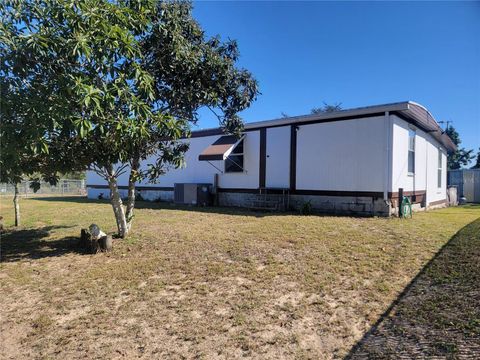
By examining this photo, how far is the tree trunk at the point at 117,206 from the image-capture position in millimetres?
7266

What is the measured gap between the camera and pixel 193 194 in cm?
1614

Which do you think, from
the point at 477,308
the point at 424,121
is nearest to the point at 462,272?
the point at 477,308

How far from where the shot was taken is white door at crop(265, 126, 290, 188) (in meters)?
13.6

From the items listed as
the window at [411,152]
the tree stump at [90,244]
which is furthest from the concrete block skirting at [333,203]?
the tree stump at [90,244]

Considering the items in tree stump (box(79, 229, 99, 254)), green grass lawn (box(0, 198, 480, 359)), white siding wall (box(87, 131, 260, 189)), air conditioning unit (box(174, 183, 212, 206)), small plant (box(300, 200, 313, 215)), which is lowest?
green grass lawn (box(0, 198, 480, 359))

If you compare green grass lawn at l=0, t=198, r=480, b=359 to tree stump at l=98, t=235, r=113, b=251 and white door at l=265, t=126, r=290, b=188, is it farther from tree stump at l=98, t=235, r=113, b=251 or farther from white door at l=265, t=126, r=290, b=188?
white door at l=265, t=126, r=290, b=188

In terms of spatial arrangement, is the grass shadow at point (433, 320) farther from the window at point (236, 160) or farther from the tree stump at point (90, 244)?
the window at point (236, 160)

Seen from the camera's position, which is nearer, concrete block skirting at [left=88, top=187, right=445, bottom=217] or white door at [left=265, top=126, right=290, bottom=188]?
concrete block skirting at [left=88, top=187, right=445, bottom=217]

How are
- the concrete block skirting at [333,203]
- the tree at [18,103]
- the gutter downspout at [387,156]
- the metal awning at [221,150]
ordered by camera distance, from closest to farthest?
the tree at [18,103] < the gutter downspout at [387,156] < the concrete block skirting at [333,203] < the metal awning at [221,150]

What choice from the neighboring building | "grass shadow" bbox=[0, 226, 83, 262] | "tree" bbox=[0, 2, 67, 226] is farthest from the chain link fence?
the neighboring building

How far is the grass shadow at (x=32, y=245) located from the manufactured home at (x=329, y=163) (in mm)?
6733

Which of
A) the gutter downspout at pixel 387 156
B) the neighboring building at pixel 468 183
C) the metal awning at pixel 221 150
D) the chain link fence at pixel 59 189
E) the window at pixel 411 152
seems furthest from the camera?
the chain link fence at pixel 59 189

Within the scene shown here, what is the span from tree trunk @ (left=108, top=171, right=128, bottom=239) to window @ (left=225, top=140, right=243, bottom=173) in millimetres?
8102

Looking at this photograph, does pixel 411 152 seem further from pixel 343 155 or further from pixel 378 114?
pixel 343 155
